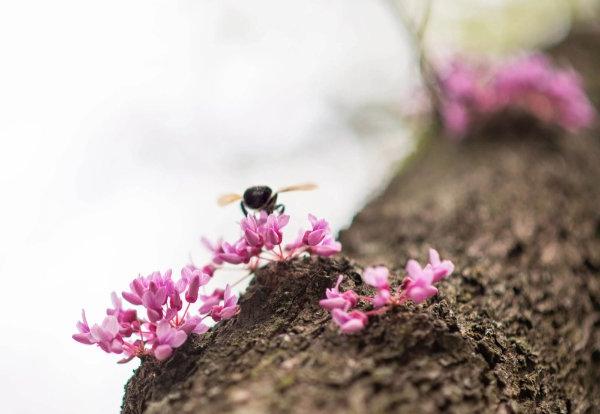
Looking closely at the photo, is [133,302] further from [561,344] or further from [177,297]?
[561,344]

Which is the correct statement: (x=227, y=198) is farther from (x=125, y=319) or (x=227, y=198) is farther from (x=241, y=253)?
(x=125, y=319)

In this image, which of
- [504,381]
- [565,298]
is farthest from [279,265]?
[565,298]

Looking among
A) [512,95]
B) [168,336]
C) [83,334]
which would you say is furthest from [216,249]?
[512,95]

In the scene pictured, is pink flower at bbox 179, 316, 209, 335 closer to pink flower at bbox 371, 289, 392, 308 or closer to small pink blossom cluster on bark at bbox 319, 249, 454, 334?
small pink blossom cluster on bark at bbox 319, 249, 454, 334

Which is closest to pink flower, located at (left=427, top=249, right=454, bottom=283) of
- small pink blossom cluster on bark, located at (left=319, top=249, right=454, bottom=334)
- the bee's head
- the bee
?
small pink blossom cluster on bark, located at (left=319, top=249, right=454, bottom=334)

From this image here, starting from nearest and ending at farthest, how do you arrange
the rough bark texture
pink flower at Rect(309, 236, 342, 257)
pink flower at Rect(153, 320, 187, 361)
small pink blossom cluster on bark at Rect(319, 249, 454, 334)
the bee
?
the rough bark texture → small pink blossom cluster on bark at Rect(319, 249, 454, 334) → pink flower at Rect(153, 320, 187, 361) → pink flower at Rect(309, 236, 342, 257) → the bee

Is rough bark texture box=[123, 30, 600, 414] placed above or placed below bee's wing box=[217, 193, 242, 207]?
below
